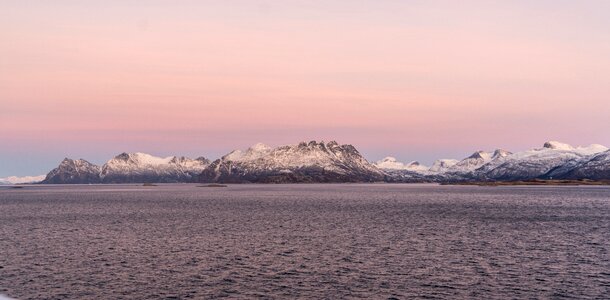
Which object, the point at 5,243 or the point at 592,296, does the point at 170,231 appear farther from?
the point at 592,296

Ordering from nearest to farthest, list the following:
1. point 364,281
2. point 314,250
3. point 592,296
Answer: point 592,296
point 364,281
point 314,250

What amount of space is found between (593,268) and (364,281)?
23758 mm

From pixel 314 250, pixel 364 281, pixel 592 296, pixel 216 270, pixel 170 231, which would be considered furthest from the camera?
pixel 170 231

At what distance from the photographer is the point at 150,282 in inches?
2117

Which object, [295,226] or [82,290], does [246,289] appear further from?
[295,226]

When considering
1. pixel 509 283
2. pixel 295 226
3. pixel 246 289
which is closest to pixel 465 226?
pixel 295 226

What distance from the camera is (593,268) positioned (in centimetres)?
6003

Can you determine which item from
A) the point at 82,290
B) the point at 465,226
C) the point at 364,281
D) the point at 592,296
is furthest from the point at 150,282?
the point at 465,226

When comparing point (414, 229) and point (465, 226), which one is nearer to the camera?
point (414, 229)

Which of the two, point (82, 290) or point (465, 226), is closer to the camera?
point (82, 290)

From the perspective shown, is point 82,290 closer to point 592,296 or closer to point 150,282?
point 150,282

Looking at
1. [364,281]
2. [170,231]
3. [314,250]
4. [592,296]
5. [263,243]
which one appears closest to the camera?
[592,296]

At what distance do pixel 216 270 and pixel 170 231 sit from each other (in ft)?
141

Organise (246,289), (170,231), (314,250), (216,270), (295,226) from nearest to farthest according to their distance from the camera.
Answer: (246,289)
(216,270)
(314,250)
(170,231)
(295,226)
